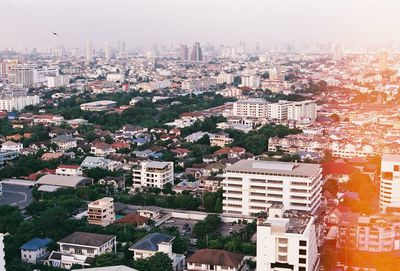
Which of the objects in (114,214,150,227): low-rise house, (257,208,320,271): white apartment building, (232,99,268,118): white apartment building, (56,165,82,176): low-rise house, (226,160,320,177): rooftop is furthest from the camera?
(232,99,268,118): white apartment building

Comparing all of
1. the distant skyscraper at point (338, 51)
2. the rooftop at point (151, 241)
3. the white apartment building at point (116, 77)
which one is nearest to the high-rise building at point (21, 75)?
the white apartment building at point (116, 77)

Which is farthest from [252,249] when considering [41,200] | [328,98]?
[328,98]

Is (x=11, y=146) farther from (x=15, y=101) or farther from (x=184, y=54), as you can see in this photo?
(x=184, y=54)

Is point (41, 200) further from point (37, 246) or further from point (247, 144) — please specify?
point (247, 144)

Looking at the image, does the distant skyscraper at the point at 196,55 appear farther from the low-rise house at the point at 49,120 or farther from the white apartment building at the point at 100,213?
the white apartment building at the point at 100,213

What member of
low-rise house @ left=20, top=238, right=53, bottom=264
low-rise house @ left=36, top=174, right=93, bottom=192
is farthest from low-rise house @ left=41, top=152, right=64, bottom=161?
low-rise house @ left=20, top=238, right=53, bottom=264

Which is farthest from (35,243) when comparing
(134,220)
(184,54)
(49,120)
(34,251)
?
(184,54)

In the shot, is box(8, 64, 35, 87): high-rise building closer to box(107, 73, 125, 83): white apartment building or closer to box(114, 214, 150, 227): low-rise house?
box(107, 73, 125, 83): white apartment building
